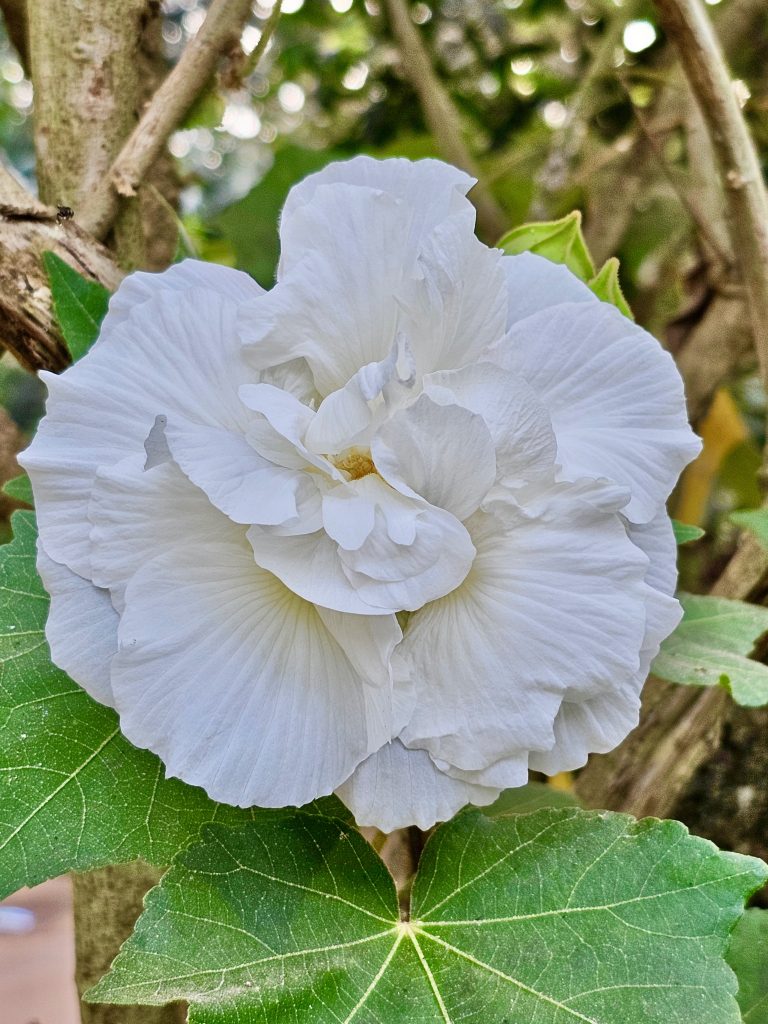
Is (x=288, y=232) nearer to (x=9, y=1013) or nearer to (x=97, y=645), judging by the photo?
(x=97, y=645)

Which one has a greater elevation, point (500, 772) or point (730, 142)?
point (730, 142)

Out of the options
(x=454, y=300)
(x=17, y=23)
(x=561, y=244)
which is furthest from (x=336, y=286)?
(x=17, y=23)

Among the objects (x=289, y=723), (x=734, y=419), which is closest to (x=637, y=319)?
(x=734, y=419)

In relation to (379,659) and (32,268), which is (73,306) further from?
(379,659)

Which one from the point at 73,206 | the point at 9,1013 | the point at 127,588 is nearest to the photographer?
the point at 127,588

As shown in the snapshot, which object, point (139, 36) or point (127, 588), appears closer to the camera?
point (127, 588)

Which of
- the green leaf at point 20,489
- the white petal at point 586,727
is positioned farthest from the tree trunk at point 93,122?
the white petal at point 586,727

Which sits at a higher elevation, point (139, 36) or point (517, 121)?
point (139, 36)
